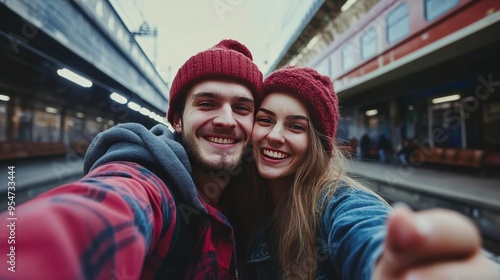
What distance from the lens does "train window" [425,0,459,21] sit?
6.56 m

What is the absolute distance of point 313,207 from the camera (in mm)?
1360

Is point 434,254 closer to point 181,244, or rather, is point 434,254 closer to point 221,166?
point 181,244

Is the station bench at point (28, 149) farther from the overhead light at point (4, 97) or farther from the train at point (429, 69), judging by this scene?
the train at point (429, 69)

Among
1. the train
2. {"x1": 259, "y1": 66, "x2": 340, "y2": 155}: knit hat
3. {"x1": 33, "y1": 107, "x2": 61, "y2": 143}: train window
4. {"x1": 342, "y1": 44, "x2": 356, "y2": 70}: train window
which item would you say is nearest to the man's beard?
{"x1": 259, "y1": 66, "x2": 340, "y2": 155}: knit hat

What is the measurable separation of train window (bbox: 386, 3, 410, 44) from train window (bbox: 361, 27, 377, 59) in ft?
2.89

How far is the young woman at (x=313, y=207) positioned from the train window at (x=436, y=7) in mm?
7444

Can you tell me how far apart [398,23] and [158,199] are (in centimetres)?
Answer: 1076

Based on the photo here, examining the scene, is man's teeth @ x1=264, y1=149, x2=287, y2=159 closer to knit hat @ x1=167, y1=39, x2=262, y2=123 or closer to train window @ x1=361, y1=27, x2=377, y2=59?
knit hat @ x1=167, y1=39, x2=262, y2=123

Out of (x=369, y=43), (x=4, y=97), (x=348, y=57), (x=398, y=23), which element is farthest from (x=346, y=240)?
(x=4, y=97)

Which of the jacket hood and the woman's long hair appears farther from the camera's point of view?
the woman's long hair

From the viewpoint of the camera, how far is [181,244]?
1050mm

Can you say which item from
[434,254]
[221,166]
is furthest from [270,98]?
[434,254]

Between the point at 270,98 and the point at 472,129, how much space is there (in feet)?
35.9

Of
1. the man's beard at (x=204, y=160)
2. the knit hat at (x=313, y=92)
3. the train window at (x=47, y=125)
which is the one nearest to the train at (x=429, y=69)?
the knit hat at (x=313, y=92)
